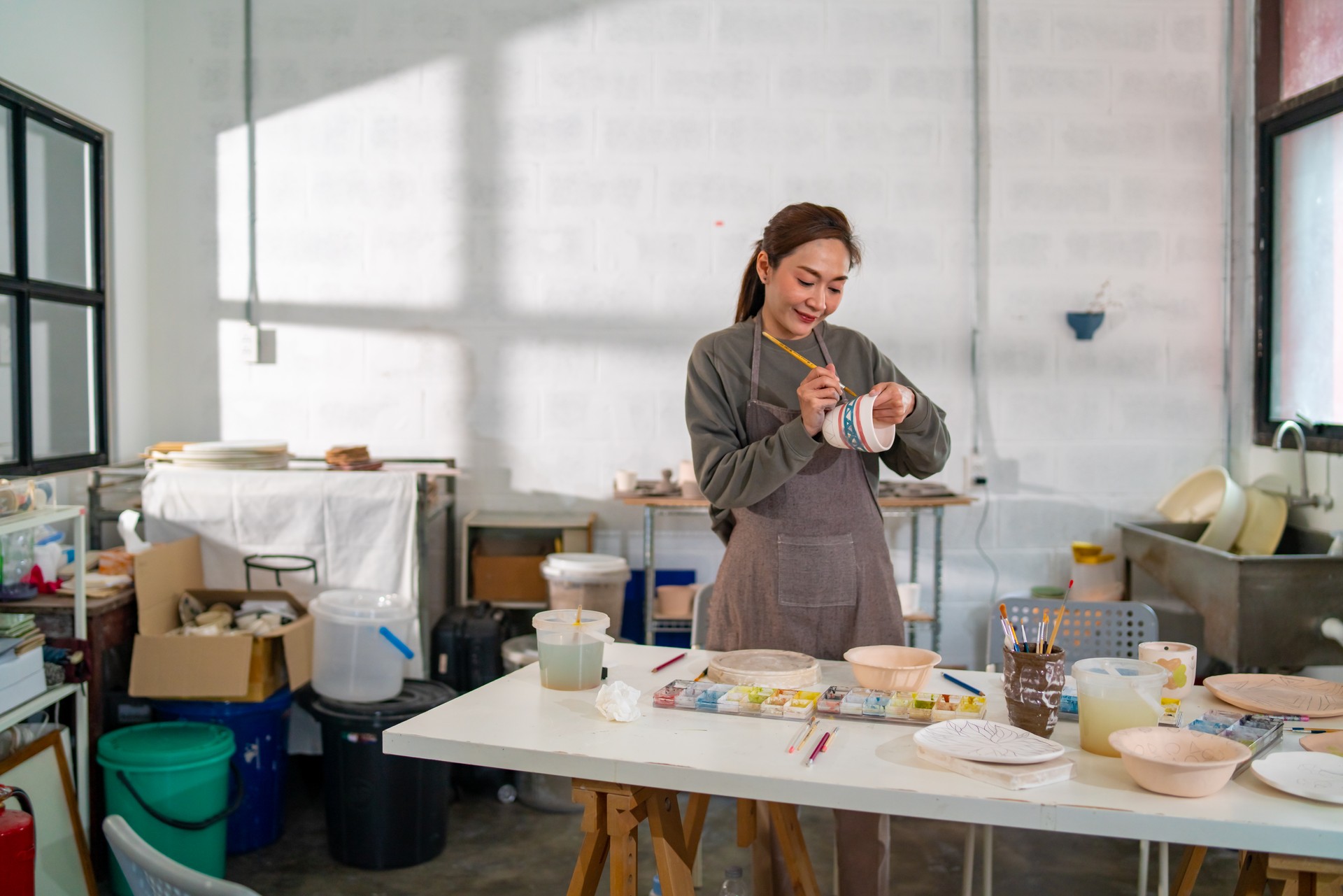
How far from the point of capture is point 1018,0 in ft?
13.6

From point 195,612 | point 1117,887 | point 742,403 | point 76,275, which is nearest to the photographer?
point 742,403

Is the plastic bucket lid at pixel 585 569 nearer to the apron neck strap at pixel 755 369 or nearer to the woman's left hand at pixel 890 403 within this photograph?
the apron neck strap at pixel 755 369

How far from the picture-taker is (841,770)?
1.41m

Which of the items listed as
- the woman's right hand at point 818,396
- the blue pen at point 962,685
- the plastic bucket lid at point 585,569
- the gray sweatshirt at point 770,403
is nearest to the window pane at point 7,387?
the plastic bucket lid at point 585,569

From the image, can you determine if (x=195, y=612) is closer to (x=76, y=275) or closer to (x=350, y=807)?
(x=350, y=807)

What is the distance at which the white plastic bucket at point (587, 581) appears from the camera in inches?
144

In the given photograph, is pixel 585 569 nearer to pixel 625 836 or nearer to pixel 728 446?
pixel 728 446

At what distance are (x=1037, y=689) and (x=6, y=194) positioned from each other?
349 cm

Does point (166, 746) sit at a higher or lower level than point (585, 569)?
lower

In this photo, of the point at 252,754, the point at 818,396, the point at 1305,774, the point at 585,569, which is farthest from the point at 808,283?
the point at 252,754

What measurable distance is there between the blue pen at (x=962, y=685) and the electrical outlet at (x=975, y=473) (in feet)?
7.61

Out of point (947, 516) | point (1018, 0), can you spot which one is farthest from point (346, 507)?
point (1018, 0)

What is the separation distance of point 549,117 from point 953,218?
1650mm

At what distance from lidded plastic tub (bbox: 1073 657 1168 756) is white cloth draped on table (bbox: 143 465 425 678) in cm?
244
